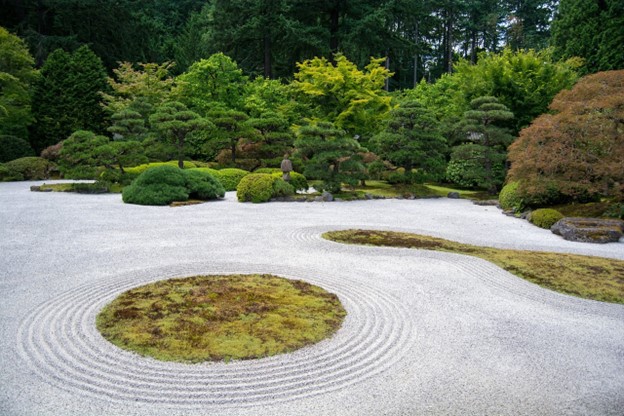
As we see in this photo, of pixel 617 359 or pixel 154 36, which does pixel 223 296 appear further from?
pixel 154 36

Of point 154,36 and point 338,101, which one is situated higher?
point 154,36

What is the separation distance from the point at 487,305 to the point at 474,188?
13.8 m

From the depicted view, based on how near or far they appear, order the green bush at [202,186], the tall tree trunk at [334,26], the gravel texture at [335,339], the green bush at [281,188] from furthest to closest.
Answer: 1. the tall tree trunk at [334,26]
2. the green bush at [281,188]
3. the green bush at [202,186]
4. the gravel texture at [335,339]

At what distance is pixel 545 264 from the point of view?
21.0 feet

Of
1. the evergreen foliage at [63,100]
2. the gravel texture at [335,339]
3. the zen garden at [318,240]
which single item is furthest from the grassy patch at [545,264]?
the evergreen foliage at [63,100]

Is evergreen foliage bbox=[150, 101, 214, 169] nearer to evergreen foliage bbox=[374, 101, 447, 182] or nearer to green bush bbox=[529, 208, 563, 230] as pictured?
evergreen foliage bbox=[374, 101, 447, 182]

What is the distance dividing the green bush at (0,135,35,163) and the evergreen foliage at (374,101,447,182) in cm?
1594

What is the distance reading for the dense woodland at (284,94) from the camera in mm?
15125

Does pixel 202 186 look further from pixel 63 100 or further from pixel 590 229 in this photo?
pixel 63 100

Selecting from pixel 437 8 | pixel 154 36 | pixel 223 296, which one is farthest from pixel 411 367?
pixel 437 8

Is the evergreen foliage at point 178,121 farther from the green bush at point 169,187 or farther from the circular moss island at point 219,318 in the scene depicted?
the circular moss island at point 219,318

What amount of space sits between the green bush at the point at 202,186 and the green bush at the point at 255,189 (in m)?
0.88

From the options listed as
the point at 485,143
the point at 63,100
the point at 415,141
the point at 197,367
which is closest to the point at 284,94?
the point at 415,141

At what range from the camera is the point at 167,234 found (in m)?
8.12
